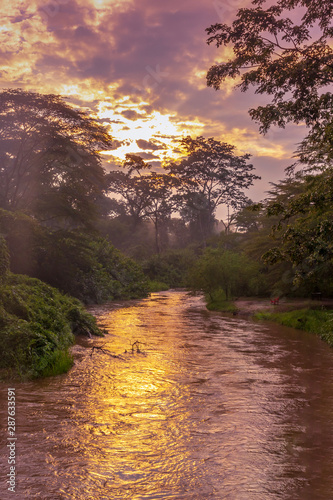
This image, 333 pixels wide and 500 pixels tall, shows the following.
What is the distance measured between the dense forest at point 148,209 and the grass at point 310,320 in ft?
4.13

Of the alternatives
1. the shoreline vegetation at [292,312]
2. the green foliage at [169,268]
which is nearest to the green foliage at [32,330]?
the shoreline vegetation at [292,312]

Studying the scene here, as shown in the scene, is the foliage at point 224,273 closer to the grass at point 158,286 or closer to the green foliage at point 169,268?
the grass at point 158,286

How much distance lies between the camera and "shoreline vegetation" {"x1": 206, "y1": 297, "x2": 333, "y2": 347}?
14984 millimetres

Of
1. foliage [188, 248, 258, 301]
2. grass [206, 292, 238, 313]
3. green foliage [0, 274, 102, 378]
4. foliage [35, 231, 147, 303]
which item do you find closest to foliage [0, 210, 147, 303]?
foliage [35, 231, 147, 303]

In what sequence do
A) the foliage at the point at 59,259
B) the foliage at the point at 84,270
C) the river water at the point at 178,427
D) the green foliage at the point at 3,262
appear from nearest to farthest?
the river water at the point at 178,427 → the green foliage at the point at 3,262 → the foliage at the point at 59,259 → the foliage at the point at 84,270

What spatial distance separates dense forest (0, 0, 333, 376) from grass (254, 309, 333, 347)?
49.5 inches

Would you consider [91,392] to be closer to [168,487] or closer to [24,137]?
[168,487]

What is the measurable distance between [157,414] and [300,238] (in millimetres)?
5028

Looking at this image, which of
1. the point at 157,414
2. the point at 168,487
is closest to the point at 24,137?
the point at 157,414

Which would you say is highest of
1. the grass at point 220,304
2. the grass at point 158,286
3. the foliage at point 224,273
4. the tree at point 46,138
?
the tree at point 46,138

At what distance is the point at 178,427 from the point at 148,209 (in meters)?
50.5

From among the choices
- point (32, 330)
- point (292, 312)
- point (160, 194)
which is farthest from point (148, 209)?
point (32, 330)

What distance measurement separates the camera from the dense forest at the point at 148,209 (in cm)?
973

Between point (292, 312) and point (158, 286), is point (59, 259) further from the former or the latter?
point (158, 286)
